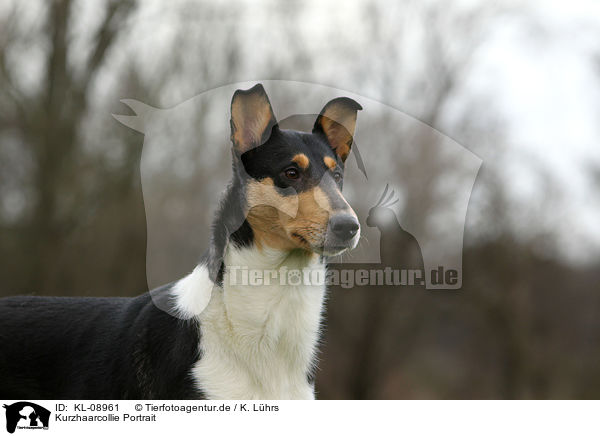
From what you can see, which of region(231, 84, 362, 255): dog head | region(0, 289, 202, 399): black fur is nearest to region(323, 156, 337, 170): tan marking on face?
region(231, 84, 362, 255): dog head

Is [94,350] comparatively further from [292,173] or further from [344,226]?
[344,226]

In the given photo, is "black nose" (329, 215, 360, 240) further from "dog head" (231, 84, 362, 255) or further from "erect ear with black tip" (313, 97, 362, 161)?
"erect ear with black tip" (313, 97, 362, 161)

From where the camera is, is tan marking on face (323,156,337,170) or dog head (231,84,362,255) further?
tan marking on face (323,156,337,170)

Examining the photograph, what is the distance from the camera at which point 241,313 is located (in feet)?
13.6

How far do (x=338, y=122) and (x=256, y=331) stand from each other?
5.42 feet

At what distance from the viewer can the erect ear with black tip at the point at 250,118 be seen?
4176 mm

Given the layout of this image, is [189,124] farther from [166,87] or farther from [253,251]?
[253,251]

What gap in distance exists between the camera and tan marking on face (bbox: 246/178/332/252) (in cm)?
395

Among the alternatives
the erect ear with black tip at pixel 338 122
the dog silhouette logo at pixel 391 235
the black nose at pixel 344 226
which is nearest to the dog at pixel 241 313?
the black nose at pixel 344 226

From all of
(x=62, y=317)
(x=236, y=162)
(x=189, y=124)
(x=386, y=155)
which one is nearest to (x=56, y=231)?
(x=189, y=124)

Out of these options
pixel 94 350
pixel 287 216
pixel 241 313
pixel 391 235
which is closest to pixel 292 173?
pixel 287 216

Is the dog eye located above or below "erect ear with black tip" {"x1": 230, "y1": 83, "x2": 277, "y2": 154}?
below
